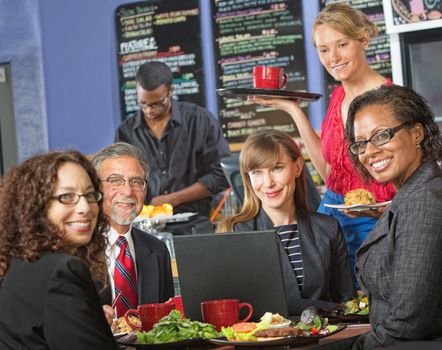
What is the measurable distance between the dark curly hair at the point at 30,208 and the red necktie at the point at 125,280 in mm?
895

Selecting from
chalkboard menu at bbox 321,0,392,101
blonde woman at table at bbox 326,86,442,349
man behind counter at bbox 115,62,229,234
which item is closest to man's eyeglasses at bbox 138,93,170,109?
man behind counter at bbox 115,62,229,234

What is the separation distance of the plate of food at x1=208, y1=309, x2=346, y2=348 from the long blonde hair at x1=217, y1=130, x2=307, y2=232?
87 centimetres

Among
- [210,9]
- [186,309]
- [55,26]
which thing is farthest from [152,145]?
[186,309]

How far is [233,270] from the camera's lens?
8.40 ft

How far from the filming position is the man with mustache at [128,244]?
304 centimetres

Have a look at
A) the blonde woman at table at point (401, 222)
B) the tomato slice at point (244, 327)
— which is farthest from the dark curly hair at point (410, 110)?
the tomato slice at point (244, 327)

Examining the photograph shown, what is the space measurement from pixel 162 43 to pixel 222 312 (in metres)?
4.75

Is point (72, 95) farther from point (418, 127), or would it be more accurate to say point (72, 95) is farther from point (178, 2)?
point (418, 127)

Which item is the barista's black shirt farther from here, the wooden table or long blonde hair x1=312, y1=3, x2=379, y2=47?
the wooden table

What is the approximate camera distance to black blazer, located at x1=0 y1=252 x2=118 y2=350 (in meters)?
1.96

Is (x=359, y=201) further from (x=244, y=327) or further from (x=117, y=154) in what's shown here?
(x=244, y=327)

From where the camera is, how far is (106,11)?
717 cm

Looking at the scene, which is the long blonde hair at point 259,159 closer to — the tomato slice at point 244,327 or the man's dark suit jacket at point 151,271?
the man's dark suit jacket at point 151,271

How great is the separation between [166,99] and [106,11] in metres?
1.54
